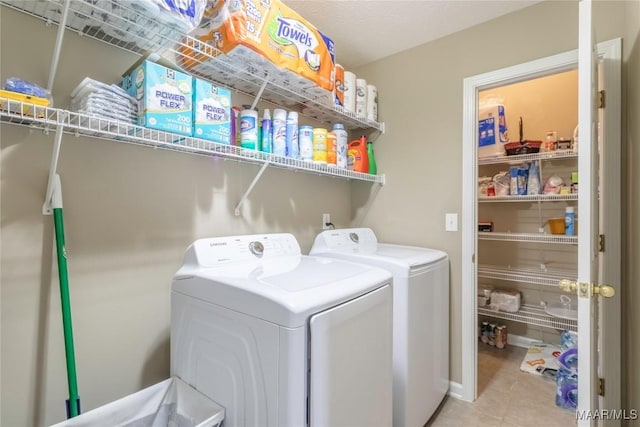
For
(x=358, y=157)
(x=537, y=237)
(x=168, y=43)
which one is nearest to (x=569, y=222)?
(x=537, y=237)

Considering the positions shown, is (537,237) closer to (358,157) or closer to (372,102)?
(358,157)

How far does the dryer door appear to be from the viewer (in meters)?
0.96

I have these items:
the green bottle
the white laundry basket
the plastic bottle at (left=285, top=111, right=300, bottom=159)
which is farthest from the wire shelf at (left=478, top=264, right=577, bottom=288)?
the white laundry basket

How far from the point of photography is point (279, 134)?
1.67m

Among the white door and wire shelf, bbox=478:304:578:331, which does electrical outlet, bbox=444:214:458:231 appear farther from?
wire shelf, bbox=478:304:578:331

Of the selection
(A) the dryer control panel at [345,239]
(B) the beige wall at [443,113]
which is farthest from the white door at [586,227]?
(A) the dryer control panel at [345,239]

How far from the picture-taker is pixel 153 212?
1.44 metres

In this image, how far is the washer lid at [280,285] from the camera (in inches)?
36.9

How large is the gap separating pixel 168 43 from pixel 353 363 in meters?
1.40

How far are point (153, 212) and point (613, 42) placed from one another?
2.46 m

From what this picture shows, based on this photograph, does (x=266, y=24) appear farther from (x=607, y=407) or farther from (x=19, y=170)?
(x=607, y=407)

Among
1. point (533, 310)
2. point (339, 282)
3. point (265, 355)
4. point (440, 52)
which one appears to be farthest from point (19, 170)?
point (533, 310)

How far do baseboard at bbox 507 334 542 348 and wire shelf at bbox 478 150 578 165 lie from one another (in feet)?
5.69

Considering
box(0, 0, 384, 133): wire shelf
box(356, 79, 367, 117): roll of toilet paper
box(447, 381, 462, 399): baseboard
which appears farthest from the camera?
box(356, 79, 367, 117): roll of toilet paper
